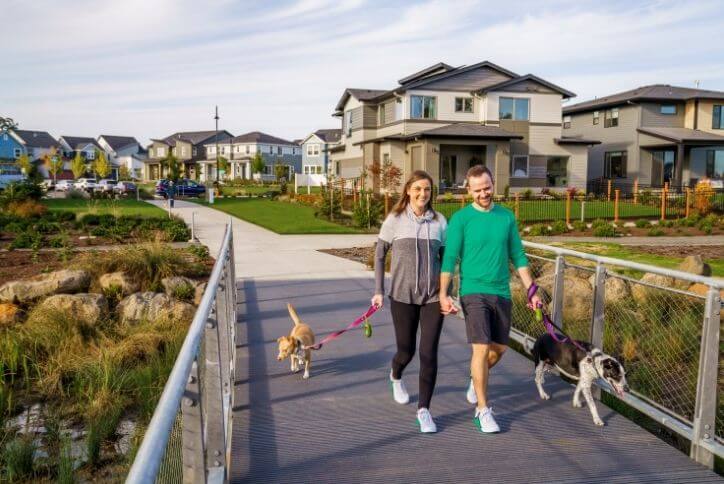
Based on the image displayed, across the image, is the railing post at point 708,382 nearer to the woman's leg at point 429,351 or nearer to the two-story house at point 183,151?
the woman's leg at point 429,351

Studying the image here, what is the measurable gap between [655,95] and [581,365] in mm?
39634

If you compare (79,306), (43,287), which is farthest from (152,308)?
(43,287)

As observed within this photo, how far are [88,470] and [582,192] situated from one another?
34.0m

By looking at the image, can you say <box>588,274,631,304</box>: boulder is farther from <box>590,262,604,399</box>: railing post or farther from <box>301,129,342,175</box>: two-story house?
<box>301,129,342,175</box>: two-story house

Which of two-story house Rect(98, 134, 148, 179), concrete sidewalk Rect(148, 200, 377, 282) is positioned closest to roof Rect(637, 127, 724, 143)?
concrete sidewalk Rect(148, 200, 377, 282)

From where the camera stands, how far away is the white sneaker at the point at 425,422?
4656 mm

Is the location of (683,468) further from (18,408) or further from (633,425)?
(18,408)

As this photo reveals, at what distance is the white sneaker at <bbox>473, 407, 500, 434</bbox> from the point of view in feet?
15.3

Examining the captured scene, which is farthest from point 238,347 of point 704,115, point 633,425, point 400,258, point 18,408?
point 704,115

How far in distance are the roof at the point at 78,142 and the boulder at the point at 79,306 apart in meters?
105

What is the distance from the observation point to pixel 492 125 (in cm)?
3712

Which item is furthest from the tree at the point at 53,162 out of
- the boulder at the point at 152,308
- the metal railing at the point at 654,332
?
the metal railing at the point at 654,332

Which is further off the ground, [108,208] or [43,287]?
[108,208]

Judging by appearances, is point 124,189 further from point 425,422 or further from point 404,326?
point 425,422
